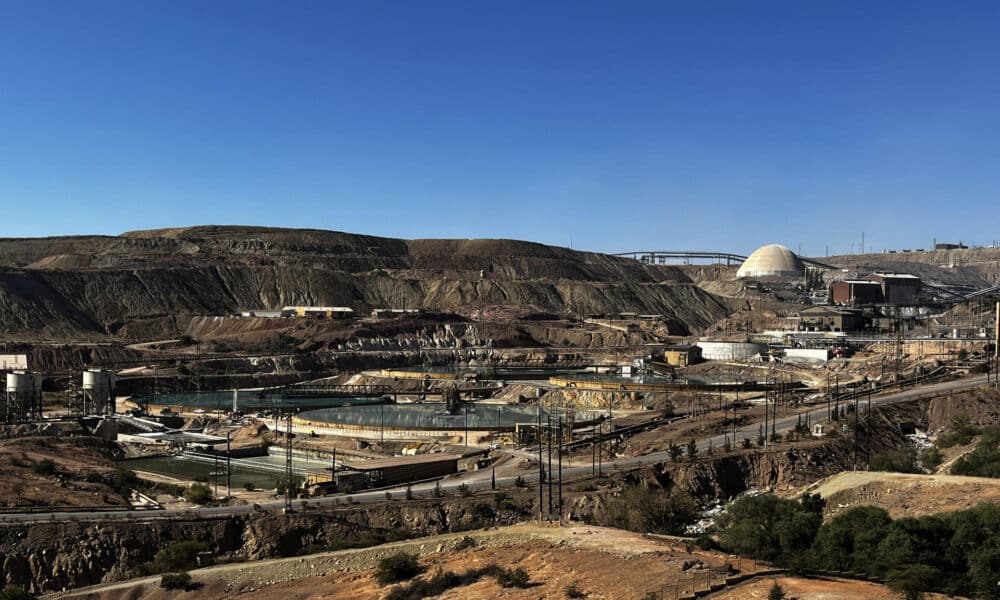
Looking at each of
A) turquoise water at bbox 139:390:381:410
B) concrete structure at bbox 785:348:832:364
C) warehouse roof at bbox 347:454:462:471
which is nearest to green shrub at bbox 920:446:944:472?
warehouse roof at bbox 347:454:462:471

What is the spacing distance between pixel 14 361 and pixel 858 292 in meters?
88.3

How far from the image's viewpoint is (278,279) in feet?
442

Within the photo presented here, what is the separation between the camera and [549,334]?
113 metres

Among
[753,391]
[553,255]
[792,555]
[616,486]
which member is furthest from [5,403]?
[553,255]

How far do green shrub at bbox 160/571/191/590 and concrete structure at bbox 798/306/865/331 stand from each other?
3198 inches

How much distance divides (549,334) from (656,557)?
90357mm

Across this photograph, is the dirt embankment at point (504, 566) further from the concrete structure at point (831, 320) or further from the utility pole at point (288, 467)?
the concrete structure at point (831, 320)

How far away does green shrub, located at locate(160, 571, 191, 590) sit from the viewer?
25.1 meters

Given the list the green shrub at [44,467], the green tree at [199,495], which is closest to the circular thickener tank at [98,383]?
the green shrub at [44,467]

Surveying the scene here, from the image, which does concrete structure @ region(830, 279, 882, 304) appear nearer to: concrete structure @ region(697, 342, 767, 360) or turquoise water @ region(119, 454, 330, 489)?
concrete structure @ region(697, 342, 767, 360)

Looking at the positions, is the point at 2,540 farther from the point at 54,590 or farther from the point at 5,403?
the point at 5,403

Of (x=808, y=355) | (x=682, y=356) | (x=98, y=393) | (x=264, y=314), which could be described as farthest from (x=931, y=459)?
(x=264, y=314)

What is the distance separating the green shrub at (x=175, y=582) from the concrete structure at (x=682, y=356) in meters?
67.1

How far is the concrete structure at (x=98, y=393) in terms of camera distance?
6462cm
